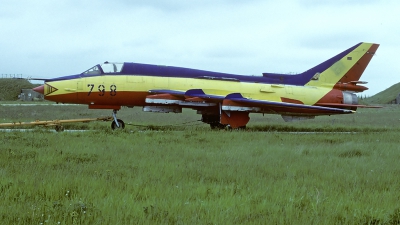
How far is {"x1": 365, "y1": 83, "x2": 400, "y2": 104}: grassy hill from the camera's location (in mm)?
108050

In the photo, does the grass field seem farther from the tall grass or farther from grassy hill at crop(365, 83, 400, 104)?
grassy hill at crop(365, 83, 400, 104)

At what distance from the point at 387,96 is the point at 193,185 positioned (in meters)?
120

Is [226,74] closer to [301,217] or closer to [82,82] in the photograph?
[82,82]

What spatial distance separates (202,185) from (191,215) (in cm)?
158

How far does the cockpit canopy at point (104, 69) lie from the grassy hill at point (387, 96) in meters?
99.7

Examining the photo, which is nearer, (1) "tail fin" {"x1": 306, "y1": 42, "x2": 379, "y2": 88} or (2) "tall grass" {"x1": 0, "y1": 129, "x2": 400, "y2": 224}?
(2) "tall grass" {"x1": 0, "y1": 129, "x2": 400, "y2": 224}

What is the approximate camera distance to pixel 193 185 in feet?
21.6

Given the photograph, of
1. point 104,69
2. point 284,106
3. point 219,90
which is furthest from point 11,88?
point 284,106

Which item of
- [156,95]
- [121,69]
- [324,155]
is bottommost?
[324,155]

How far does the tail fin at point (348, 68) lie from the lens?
70.0 ft

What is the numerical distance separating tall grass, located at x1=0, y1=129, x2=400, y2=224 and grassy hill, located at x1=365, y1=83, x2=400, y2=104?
105 metres

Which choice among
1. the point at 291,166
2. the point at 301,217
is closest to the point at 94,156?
the point at 291,166

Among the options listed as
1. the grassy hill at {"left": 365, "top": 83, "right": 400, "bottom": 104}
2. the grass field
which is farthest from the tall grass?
the grassy hill at {"left": 365, "top": 83, "right": 400, "bottom": 104}

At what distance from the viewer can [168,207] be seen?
5.29 metres
